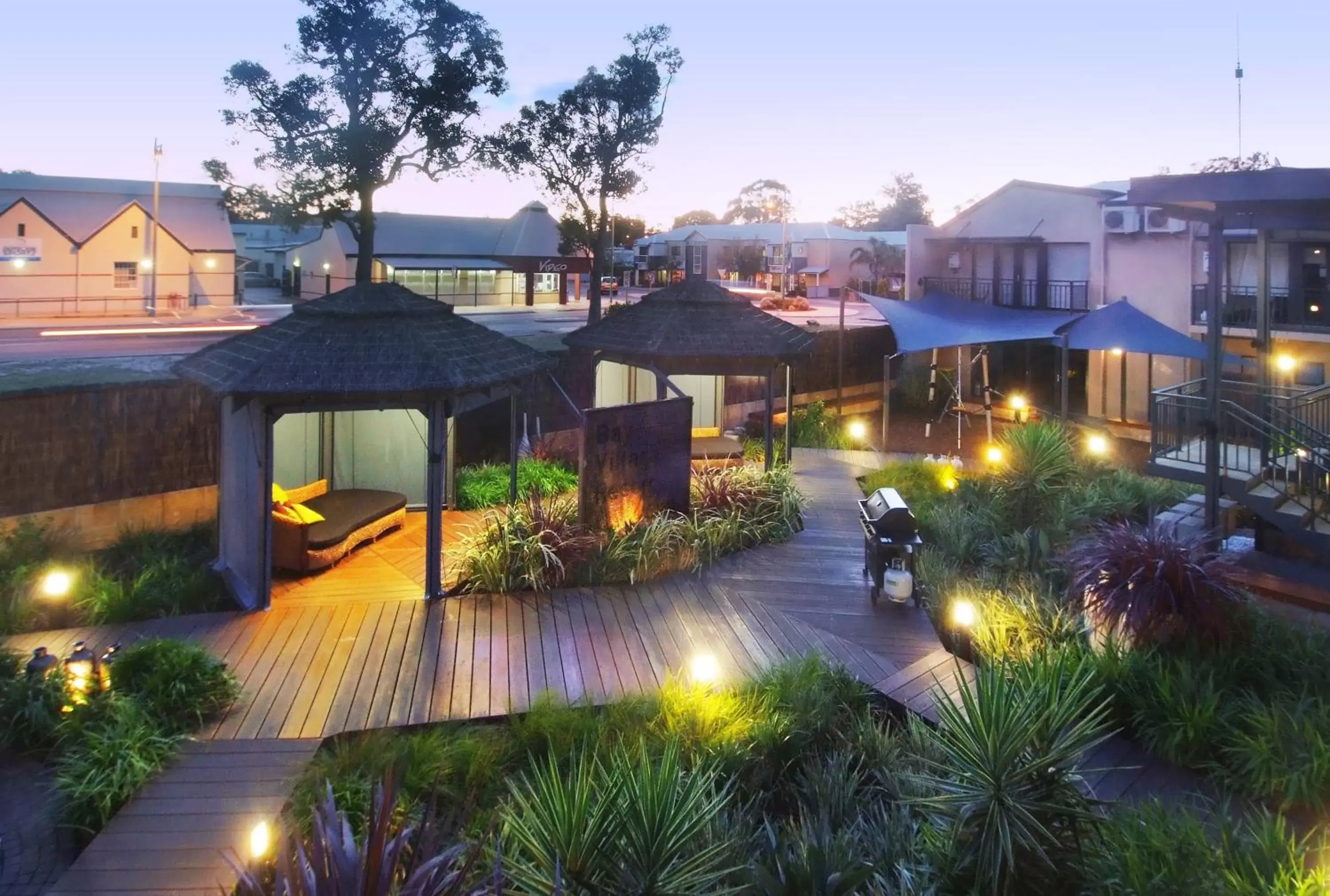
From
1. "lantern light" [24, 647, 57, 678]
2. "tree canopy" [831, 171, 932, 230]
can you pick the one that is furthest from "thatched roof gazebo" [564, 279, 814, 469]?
"tree canopy" [831, 171, 932, 230]

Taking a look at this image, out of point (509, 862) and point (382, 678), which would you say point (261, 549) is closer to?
point (382, 678)

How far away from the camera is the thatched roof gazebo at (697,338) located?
519 inches

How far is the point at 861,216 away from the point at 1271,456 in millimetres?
77992

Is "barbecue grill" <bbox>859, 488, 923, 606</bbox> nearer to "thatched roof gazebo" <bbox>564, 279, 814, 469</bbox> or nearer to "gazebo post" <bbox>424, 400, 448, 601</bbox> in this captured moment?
"thatched roof gazebo" <bbox>564, 279, 814, 469</bbox>

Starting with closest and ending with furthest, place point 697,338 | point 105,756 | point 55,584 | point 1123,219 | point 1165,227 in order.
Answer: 1. point 105,756
2. point 55,584
3. point 697,338
4. point 1165,227
5. point 1123,219

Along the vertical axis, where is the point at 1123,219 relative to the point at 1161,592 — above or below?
above

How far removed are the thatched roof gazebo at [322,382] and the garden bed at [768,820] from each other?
3510mm

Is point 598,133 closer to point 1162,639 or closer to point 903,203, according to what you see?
point 1162,639

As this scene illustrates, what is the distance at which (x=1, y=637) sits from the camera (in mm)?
7691

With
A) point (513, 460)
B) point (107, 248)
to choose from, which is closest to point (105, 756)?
point (513, 460)

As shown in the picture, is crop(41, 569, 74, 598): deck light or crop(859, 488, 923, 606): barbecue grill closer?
crop(41, 569, 74, 598): deck light

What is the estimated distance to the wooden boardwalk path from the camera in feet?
21.3

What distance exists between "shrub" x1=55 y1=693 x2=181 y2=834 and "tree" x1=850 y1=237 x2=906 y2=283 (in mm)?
49422

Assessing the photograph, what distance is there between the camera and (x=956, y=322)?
21.8 m
